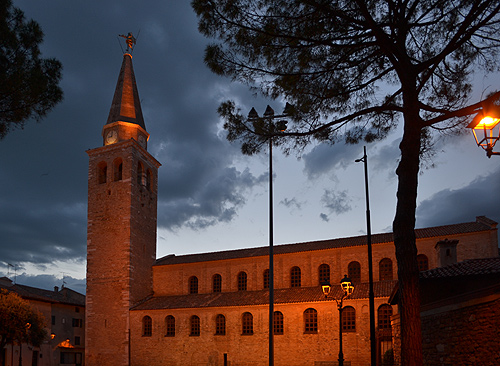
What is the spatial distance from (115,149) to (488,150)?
32.6m

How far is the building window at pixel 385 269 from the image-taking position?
29083 millimetres

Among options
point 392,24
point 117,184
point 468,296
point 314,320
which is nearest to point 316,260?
point 314,320

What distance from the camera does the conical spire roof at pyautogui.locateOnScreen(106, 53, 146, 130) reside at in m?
37.2

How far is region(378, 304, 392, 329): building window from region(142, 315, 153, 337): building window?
16.2 m

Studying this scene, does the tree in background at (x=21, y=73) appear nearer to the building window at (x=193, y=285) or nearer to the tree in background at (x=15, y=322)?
the tree in background at (x=15, y=322)

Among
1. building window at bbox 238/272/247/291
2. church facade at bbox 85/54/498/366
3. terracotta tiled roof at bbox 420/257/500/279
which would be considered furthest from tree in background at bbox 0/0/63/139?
building window at bbox 238/272/247/291

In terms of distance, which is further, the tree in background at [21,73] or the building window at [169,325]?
the building window at [169,325]

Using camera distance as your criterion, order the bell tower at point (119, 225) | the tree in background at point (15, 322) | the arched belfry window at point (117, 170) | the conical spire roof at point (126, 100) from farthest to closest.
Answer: the conical spire roof at point (126, 100) < the arched belfry window at point (117, 170) < the bell tower at point (119, 225) < the tree in background at point (15, 322)

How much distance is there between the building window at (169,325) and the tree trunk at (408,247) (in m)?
26.4

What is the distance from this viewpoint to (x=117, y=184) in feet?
116

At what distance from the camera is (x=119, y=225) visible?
114 ft

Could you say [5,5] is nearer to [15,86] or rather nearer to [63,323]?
[15,86]

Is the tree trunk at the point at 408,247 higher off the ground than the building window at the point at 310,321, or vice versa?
the tree trunk at the point at 408,247

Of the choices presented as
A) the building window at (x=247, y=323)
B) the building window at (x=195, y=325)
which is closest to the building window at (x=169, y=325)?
the building window at (x=195, y=325)
